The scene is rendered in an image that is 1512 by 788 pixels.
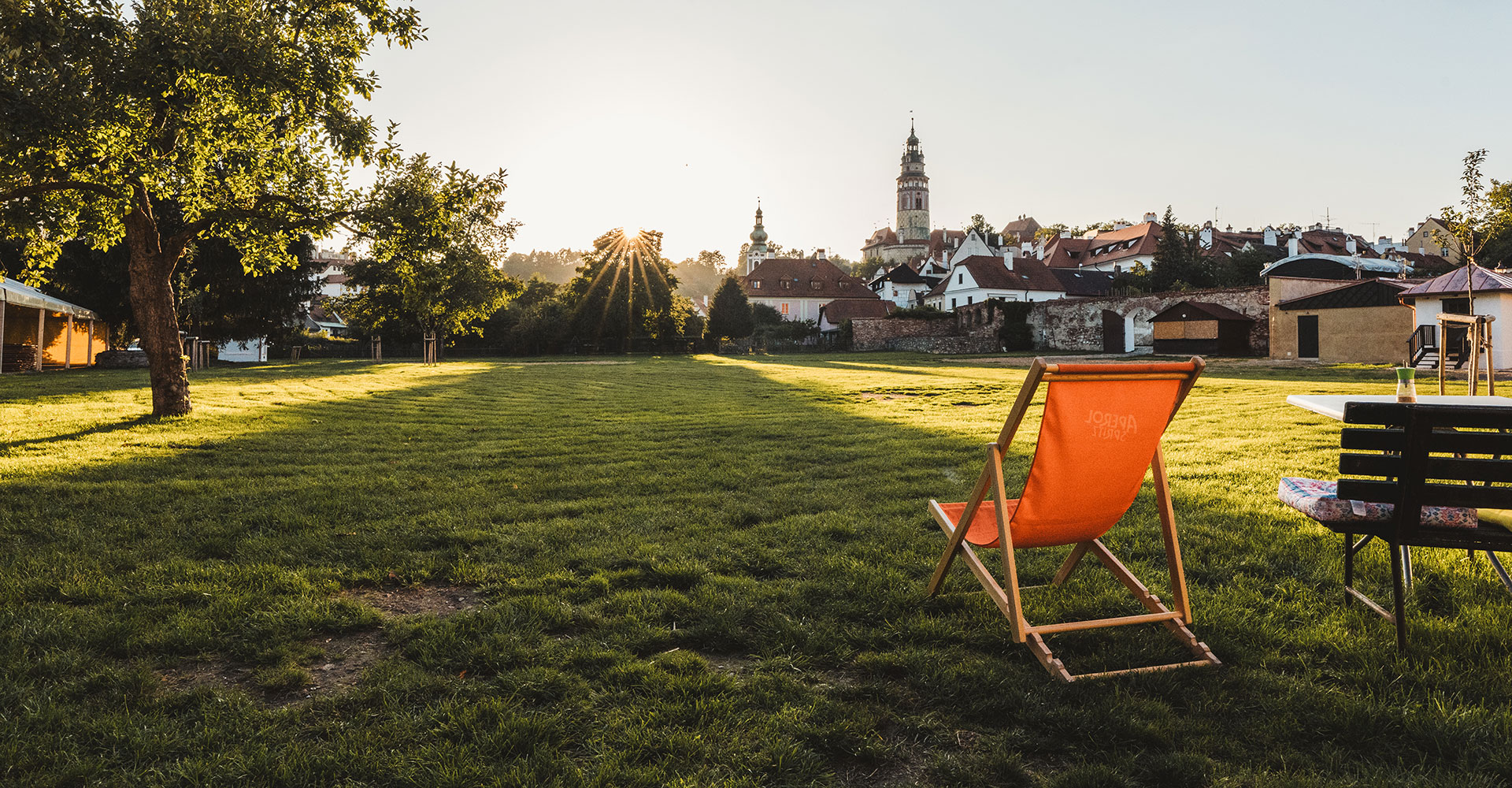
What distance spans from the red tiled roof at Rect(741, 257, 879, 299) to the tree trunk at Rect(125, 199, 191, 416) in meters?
68.5

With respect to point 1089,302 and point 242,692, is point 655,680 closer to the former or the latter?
point 242,692

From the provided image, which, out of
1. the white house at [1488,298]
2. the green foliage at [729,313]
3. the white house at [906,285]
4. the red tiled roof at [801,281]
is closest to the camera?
the white house at [1488,298]

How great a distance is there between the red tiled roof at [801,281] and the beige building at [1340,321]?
158 feet

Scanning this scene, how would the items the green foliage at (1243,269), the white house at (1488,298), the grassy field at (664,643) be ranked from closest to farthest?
the grassy field at (664,643)
the white house at (1488,298)
the green foliage at (1243,269)

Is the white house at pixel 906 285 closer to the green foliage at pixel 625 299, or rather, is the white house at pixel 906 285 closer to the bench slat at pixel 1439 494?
the green foliage at pixel 625 299

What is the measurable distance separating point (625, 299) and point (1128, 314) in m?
28.8

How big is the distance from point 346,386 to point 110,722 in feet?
52.2

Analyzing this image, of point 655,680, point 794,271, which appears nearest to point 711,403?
point 655,680

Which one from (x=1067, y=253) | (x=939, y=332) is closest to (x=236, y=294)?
(x=939, y=332)

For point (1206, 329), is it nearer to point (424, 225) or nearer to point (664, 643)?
point (424, 225)

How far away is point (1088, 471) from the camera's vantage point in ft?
10.5

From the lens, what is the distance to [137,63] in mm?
7004

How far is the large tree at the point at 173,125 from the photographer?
6.86 meters

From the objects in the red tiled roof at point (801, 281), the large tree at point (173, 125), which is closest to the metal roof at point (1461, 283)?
the large tree at point (173, 125)
